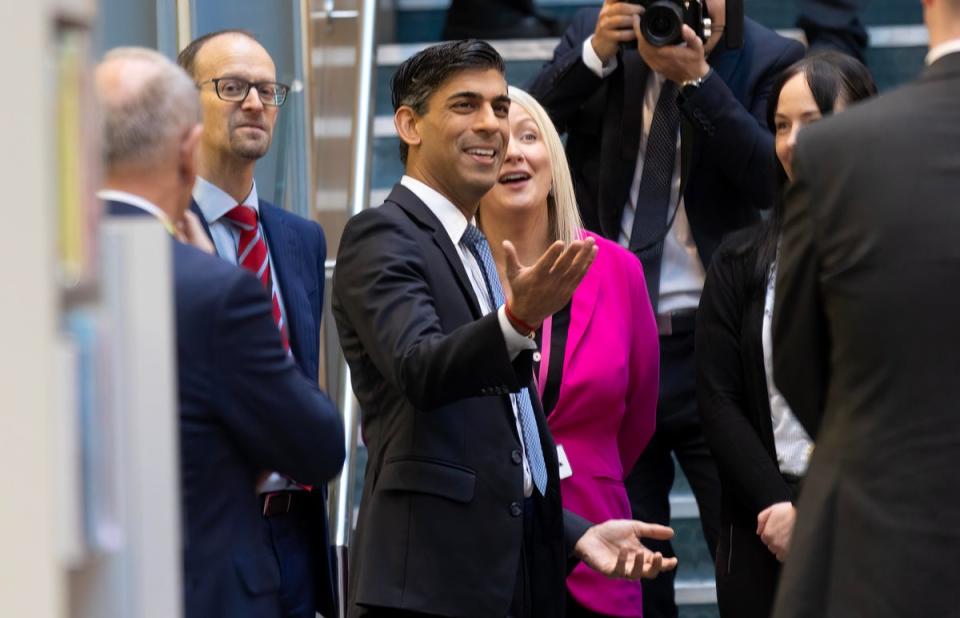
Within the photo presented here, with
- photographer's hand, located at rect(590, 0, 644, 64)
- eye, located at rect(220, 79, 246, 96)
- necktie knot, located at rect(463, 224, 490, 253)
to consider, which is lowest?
necktie knot, located at rect(463, 224, 490, 253)

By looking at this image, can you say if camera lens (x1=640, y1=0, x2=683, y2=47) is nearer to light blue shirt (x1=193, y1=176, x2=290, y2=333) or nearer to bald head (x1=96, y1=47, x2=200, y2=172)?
light blue shirt (x1=193, y1=176, x2=290, y2=333)

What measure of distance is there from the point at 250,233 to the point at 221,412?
4.02 feet

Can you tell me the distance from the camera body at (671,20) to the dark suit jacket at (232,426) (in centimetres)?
196

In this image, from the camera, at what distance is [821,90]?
12.6 ft

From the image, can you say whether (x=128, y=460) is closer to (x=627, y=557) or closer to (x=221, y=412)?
(x=221, y=412)

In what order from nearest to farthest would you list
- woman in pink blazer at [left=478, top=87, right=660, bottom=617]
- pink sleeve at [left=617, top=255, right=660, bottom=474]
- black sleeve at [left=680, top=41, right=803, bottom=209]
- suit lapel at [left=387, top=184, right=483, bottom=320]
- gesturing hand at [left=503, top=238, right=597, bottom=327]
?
gesturing hand at [left=503, top=238, right=597, bottom=327] < suit lapel at [left=387, top=184, right=483, bottom=320] < woman in pink blazer at [left=478, top=87, right=660, bottom=617] < pink sleeve at [left=617, top=255, right=660, bottom=474] < black sleeve at [left=680, top=41, right=803, bottom=209]

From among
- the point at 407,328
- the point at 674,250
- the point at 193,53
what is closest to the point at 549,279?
the point at 407,328

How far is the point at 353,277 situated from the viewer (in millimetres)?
3162

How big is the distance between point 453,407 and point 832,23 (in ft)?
9.53

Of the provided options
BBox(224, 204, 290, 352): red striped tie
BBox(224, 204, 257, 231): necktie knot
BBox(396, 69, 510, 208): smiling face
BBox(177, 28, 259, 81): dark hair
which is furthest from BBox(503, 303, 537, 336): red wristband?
BBox(177, 28, 259, 81): dark hair

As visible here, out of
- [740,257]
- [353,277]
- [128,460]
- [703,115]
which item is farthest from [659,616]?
[128,460]

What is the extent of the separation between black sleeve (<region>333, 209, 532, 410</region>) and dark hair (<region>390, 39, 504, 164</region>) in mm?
337

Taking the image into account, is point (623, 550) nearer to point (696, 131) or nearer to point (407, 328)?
point (407, 328)

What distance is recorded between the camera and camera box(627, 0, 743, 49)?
4273mm
